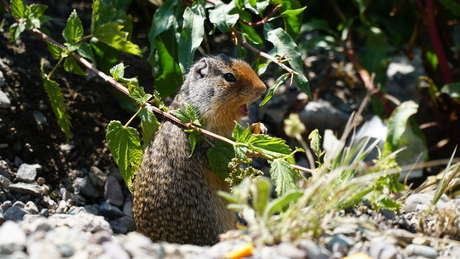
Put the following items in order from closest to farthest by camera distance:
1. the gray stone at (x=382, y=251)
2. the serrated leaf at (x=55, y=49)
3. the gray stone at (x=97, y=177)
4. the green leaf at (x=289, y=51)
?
the gray stone at (x=382, y=251), the green leaf at (x=289, y=51), the serrated leaf at (x=55, y=49), the gray stone at (x=97, y=177)

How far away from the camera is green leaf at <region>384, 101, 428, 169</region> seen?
16.9ft

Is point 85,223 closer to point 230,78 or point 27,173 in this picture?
point 27,173

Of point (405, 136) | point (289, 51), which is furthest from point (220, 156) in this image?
point (405, 136)

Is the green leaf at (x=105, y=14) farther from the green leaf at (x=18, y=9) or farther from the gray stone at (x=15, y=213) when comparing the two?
the gray stone at (x=15, y=213)

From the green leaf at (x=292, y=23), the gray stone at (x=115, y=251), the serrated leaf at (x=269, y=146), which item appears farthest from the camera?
the green leaf at (x=292, y=23)

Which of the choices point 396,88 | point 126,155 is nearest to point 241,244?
point 126,155

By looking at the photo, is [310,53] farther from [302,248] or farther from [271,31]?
[302,248]

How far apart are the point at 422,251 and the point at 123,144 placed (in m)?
2.22

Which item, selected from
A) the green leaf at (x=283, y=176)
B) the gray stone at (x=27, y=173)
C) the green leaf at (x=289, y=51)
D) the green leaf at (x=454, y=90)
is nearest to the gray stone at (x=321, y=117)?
the green leaf at (x=454, y=90)

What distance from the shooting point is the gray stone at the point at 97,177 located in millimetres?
5023

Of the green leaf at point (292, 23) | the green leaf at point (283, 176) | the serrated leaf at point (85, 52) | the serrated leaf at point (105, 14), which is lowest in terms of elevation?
the green leaf at point (283, 176)

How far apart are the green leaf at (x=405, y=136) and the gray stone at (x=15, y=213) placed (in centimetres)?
344

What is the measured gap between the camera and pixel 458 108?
6129 millimetres

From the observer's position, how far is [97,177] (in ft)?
16.5
